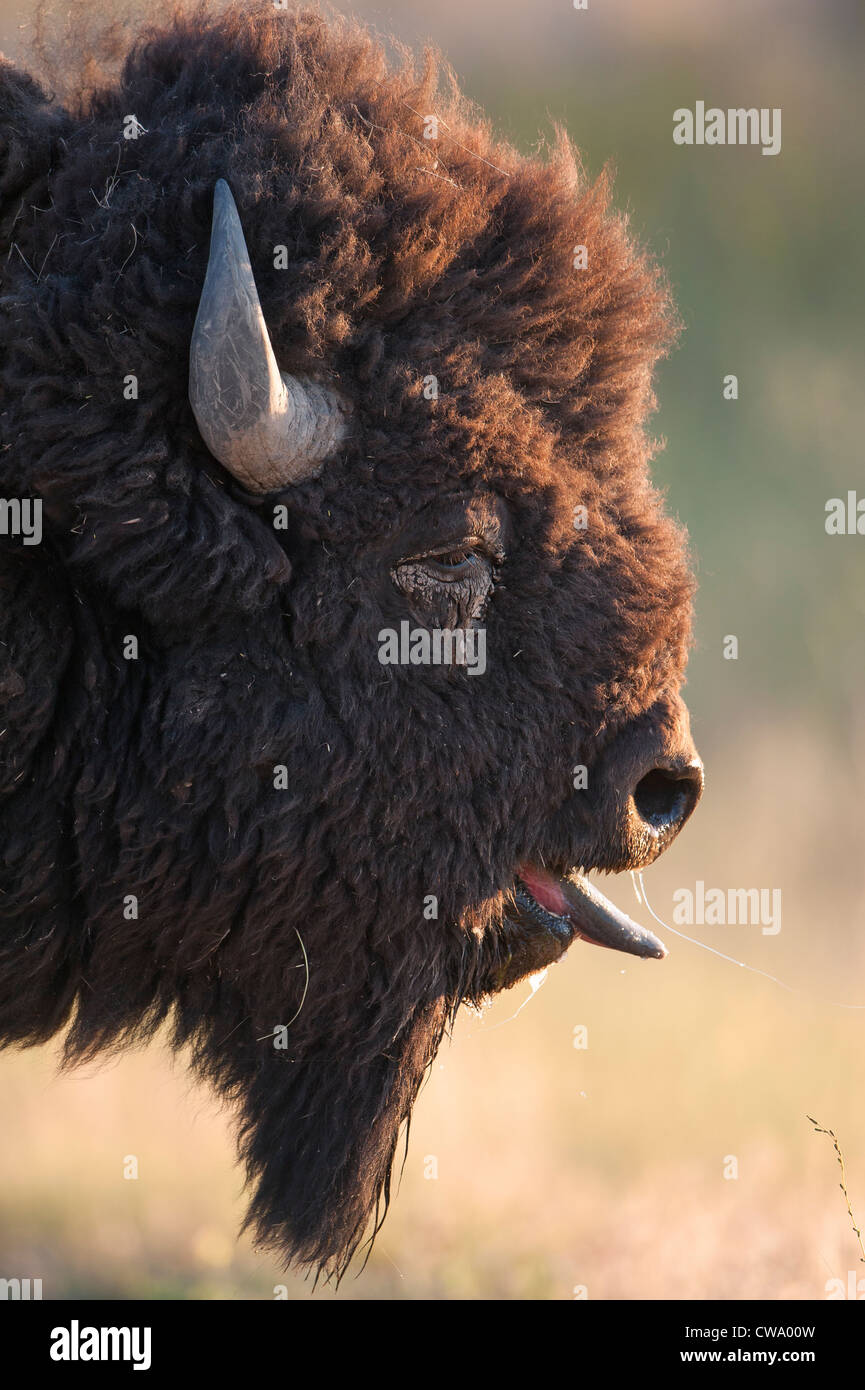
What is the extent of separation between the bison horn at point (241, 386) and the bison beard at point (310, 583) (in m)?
0.02

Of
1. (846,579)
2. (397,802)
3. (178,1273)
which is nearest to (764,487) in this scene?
(846,579)

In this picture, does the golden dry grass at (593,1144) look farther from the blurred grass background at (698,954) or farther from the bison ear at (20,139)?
the bison ear at (20,139)

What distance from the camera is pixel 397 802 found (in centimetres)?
278

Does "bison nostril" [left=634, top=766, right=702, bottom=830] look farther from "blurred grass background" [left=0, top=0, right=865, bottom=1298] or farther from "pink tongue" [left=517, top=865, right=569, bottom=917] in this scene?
"blurred grass background" [left=0, top=0, right=865, bottom=1298]

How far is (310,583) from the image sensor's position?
2697 mm

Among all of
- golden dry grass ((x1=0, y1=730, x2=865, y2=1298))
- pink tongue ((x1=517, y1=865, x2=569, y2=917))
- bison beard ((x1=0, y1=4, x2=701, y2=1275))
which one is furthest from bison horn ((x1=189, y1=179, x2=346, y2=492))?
golden dry grass ((x1=0, y1=730, x2=865, y2=1298))

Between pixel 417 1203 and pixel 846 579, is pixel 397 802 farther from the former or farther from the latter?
pixel 846 579

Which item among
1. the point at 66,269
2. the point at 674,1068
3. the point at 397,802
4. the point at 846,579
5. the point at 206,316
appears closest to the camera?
the point at 206,316

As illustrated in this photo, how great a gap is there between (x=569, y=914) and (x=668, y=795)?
1.17 feet

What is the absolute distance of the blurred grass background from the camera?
5047 millimetres

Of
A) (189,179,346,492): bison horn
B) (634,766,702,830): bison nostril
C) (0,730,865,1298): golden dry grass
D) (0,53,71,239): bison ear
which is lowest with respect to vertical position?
(0,730,865,1298): golden dry grass

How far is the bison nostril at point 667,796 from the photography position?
3.01m

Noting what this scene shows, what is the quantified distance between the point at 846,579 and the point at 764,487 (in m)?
1.09

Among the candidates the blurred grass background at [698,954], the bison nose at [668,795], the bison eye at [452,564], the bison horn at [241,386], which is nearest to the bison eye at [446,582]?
the bison eye at [452,564]
